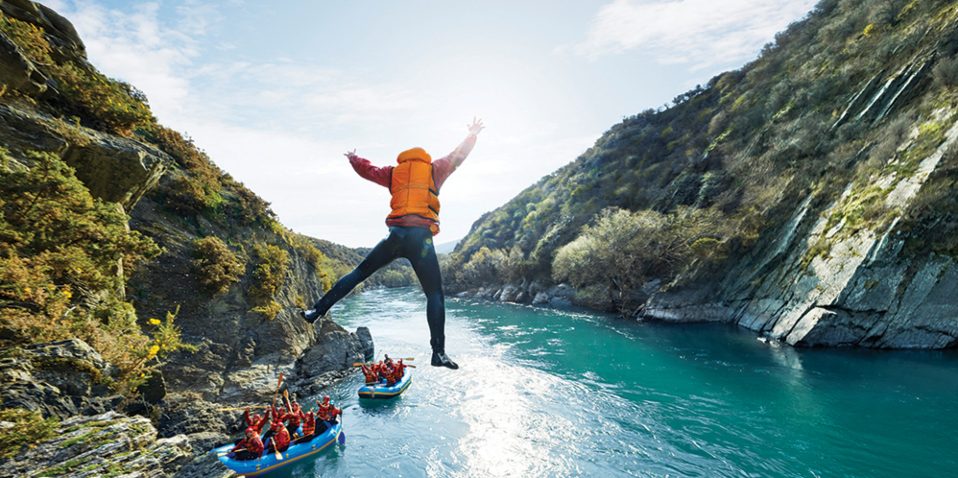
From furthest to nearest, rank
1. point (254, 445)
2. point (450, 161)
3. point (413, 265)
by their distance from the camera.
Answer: point (254, 445) < point (450, 161) < point (413, 265)

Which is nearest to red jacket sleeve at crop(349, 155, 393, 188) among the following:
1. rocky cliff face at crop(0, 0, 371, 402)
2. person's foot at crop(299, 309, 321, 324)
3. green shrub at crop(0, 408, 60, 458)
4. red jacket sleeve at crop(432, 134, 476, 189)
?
red jacket sleeve at crop(432, 134, 476, 189)

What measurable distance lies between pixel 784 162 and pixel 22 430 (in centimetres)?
4789

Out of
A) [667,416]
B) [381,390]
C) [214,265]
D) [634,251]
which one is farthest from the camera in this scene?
[634,251]

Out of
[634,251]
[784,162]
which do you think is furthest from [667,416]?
[784,162]

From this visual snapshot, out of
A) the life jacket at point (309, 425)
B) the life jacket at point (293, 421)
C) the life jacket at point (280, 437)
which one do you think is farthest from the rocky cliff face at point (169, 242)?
the life jacket at point (309, 425)

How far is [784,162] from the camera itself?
33.9 metres

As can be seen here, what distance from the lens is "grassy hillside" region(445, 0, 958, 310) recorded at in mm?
23125

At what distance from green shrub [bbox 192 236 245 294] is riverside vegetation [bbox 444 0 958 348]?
35.0 m

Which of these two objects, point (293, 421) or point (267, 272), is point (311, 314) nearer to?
point (293, 421)

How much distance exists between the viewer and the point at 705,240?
3528 centimetres

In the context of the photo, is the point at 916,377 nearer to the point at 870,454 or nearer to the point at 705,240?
the point at 870,454

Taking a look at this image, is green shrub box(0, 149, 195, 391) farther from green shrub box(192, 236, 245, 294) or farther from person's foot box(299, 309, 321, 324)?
person's foot box(299, 309, 321, 324)

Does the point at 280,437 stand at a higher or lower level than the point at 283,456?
higher

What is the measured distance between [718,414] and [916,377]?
1106 centimetres
